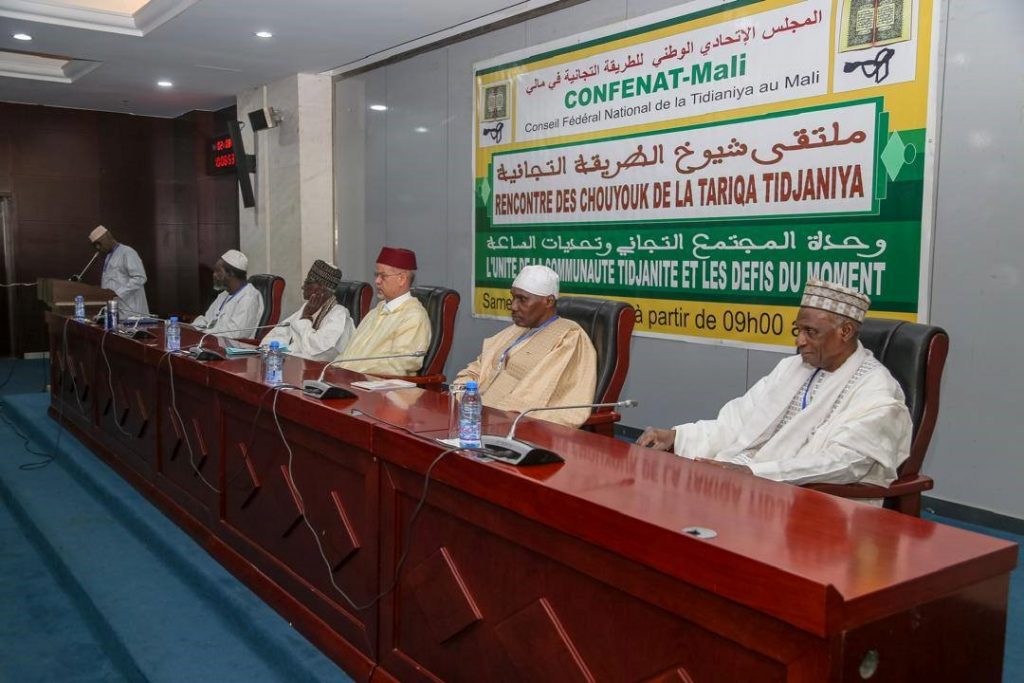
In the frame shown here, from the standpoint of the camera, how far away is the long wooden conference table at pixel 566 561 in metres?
1.16

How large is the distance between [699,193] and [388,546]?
2.66 meters

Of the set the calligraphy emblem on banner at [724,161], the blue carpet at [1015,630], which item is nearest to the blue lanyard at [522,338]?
the calligraphy emblem on banner at [724,161]

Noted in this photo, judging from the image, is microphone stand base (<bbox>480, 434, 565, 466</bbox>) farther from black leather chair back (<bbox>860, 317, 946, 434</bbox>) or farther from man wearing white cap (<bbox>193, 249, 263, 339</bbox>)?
man wearing white cap (<bbox>193, 249, 263, 339</bbox>)

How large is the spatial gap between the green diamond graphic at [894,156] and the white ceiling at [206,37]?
2.32 meters

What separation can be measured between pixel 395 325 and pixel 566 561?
257 cm

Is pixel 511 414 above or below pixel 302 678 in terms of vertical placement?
above

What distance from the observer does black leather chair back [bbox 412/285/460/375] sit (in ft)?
12.6

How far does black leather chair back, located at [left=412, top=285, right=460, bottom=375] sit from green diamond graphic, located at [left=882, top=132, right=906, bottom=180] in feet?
5.97

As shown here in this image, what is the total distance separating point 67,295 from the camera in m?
5.83

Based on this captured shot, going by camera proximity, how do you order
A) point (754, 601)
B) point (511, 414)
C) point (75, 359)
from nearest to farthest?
point (754, 601)
point (511, 414)
point (75, 359)

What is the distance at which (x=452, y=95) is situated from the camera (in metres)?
5.72

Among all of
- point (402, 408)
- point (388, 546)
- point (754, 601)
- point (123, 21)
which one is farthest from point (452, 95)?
point (754, 601)

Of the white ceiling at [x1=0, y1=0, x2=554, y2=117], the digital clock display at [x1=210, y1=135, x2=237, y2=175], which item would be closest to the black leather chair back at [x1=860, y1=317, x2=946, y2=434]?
the white ceiling at [x1=0, y1=0, x2=554, y2=117]

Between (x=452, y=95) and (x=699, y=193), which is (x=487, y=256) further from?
(x=699, y=193)
